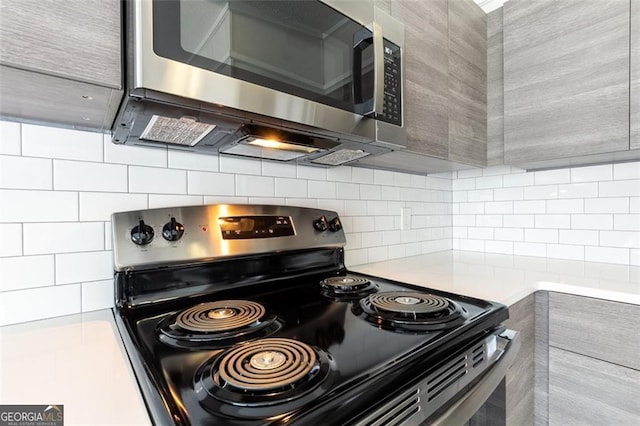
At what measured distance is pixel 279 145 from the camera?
0.93m

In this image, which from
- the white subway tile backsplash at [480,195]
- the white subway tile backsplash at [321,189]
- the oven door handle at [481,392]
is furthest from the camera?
the white subway tile backsplash at [480,195]

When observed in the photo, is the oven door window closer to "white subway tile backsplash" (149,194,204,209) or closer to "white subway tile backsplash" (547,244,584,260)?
"white subway tile backsplash" (149,194,204,209)

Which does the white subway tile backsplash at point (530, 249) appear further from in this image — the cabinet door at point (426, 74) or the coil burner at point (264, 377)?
the coil burner at point (264, 377)

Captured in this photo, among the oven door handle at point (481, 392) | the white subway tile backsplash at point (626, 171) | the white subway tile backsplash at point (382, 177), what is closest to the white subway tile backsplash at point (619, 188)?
the white subway tile backsplash at point (626, 171)

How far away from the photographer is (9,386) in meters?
0.48

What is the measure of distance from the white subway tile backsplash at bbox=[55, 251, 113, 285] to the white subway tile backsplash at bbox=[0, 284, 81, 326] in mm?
23

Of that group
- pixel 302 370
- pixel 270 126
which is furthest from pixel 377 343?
pixel 270 126

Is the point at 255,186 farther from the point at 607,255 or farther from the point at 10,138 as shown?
the point at 607,255

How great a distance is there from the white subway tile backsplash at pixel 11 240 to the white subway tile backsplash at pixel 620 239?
216 cm

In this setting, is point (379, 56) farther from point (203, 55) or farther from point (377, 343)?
point (377, 343)

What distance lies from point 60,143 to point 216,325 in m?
0.60

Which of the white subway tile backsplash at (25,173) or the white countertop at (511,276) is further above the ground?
the white subway tile backsplash at (25,173)

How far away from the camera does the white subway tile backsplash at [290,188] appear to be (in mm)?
1154

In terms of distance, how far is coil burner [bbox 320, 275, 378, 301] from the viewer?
92 centimetres
